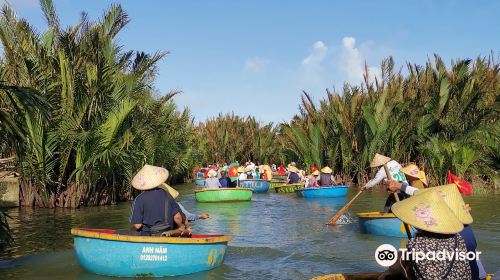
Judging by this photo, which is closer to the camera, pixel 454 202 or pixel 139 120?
pixel 454 202

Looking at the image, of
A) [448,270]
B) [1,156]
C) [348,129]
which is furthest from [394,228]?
[348,129]

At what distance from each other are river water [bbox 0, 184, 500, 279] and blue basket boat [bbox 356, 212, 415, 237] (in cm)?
19

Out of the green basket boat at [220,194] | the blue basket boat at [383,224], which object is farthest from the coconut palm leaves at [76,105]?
the blue basket boat at [383,224]

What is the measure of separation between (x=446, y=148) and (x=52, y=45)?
17015 mm

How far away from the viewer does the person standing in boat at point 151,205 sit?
8500mm

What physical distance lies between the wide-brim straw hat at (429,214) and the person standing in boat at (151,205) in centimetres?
436

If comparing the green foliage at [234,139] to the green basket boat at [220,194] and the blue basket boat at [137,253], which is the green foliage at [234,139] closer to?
the green basket boat at [220,194]

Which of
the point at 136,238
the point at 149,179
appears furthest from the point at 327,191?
the point at 136,238

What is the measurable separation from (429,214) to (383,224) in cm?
781

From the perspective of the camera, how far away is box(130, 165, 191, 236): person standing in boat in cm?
850

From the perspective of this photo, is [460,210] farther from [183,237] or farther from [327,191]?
[327,191]

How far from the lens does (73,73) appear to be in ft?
61.1

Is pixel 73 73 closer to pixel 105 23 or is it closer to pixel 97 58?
pixel 97 58

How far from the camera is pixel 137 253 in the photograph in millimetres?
8625
